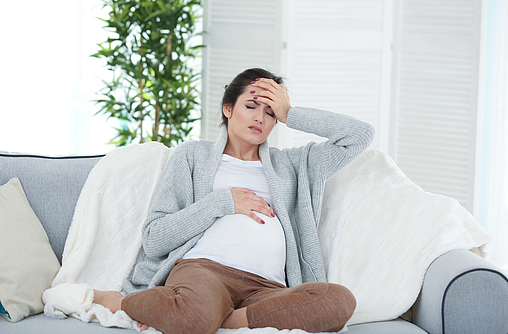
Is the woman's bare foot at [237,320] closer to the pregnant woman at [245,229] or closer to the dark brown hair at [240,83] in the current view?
the pregnant woman at [245,229]

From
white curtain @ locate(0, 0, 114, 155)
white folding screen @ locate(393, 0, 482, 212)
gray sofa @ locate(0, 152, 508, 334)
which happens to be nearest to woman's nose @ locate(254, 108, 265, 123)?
gray sofa @ locate(0, 152, 508, 334)

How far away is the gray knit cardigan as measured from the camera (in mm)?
1430

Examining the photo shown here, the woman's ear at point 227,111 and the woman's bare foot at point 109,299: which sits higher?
the woman's ear at point 227,111

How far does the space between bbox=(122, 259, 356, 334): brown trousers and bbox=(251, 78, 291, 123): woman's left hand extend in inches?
24.8

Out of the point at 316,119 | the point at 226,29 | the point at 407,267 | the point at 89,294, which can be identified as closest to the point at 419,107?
the point at 226,29

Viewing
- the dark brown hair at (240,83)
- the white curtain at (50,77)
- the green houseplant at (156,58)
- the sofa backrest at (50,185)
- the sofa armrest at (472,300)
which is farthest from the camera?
the white curtain at (50,77)

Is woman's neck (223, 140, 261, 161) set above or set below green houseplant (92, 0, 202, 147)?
below

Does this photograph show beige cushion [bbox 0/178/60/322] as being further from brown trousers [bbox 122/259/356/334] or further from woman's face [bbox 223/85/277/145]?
woman's face [bbox 223/85/277/145]

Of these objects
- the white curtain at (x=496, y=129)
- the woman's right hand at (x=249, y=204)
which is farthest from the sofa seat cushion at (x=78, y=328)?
the white curtain at (x=496, y=129)

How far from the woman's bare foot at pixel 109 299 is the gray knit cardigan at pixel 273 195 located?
113 millimetres

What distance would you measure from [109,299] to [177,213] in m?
0.32

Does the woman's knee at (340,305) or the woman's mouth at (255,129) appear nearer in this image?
the woman's knee at (340,305)

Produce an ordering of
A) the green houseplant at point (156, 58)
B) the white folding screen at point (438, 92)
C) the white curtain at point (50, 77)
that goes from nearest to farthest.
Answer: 1. the white folding screen at point (438, 92)
2. the green houseplant at point (156, 58)
3. the white curtain at point (50, 77)

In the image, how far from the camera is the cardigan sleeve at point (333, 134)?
5.03ft
